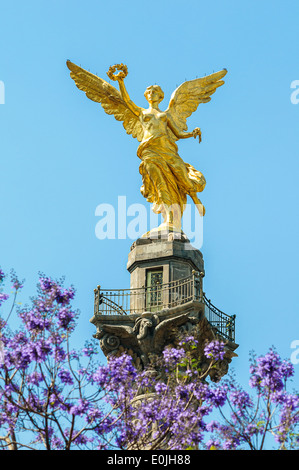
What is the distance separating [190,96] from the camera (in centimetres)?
5150

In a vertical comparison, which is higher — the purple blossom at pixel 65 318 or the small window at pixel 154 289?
the small window at pixel 154 289

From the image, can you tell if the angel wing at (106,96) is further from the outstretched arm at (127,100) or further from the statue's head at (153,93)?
the statue's head at (153,93)

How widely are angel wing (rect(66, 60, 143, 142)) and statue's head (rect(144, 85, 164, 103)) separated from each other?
37.7 inches

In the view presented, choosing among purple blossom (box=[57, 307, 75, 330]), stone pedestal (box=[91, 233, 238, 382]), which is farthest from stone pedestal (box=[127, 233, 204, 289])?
purple blossom (box=[57, 307, 75, 330])

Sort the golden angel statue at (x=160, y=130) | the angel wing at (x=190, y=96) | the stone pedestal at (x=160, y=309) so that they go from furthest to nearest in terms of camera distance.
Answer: the angel wing at (x=190, y=96)
the golden angel statue at (x=160, y=130)
the stone pedestal at (x=160, y=309)

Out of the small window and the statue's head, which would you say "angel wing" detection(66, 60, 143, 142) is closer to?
the statue's head

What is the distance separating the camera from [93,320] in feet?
147

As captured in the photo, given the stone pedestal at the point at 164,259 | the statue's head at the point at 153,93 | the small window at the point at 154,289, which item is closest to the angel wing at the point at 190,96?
the statue's head at the point at 153,93

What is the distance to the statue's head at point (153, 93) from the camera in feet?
163

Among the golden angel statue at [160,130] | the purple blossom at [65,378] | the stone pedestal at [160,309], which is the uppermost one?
the golden angel statue at [160,130]

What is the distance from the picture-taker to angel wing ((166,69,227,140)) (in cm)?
5054

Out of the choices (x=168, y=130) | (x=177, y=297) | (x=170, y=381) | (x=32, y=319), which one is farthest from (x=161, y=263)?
(x=32, y=319)

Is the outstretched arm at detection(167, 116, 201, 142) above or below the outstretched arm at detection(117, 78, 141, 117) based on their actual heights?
below
